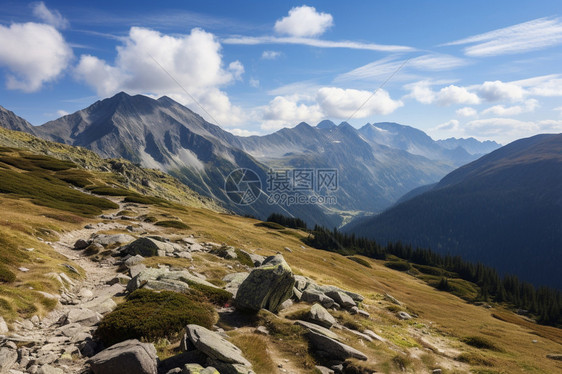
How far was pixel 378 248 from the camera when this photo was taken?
16138 cm

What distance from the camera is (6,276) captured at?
19.0 m

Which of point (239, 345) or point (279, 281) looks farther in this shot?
point (279, 281)

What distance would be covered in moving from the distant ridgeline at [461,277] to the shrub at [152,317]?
268 feet

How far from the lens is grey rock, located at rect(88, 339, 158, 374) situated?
11609 millimetres

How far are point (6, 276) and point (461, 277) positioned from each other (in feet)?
608

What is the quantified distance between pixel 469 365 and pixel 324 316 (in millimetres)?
11872

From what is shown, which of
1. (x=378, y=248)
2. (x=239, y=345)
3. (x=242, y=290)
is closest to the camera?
(x=239, y=345)

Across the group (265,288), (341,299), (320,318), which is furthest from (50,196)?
(320,318)

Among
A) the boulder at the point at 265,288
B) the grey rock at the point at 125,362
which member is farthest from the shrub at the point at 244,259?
the grey rock at the point at 125,362

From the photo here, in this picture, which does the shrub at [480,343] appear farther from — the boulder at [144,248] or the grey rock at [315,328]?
the boulder at [144,248]

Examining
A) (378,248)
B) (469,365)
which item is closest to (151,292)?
(469,365)

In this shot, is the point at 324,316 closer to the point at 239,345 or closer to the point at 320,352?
the point at 320,352

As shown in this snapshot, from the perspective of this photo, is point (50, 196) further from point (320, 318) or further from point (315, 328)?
point (315, 328)

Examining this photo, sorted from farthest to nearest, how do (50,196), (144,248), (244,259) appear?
1. (50,196)
2. (244,259)
3. (144,248)
